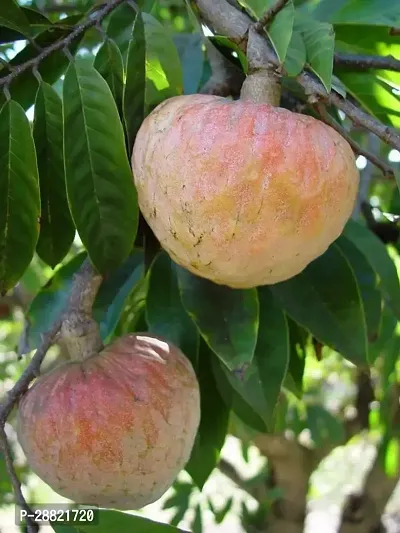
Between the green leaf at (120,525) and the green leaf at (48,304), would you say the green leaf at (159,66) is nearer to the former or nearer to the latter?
the green leaf at (48,304)

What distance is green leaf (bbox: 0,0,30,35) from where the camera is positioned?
36.0 inches

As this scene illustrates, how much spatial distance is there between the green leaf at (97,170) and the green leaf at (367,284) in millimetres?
531

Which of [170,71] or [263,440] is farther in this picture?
[263,440]

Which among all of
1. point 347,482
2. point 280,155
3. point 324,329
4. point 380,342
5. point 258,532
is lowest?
point 347,482

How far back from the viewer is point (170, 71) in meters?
0.92

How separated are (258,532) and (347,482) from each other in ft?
10.2

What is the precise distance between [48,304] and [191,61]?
51 centimetres

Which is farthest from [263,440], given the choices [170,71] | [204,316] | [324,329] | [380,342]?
[170,71]

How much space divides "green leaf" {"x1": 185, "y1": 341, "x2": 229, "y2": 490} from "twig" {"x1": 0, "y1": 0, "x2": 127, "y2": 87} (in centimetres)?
58

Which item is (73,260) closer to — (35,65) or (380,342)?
(35,65)

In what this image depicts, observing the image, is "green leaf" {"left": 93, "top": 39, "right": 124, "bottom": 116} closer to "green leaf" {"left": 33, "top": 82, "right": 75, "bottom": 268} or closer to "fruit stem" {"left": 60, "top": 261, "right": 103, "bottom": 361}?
"green leaf" {"left": 33, "top": 82, "right": 75, "bottom": 268}

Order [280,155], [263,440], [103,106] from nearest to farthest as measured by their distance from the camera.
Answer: [280,155] < [103,106] < [263,440]

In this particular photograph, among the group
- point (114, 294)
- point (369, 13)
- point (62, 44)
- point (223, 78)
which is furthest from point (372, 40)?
point (114, 294)

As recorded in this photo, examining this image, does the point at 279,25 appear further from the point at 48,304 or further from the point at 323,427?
the point at 323,427
